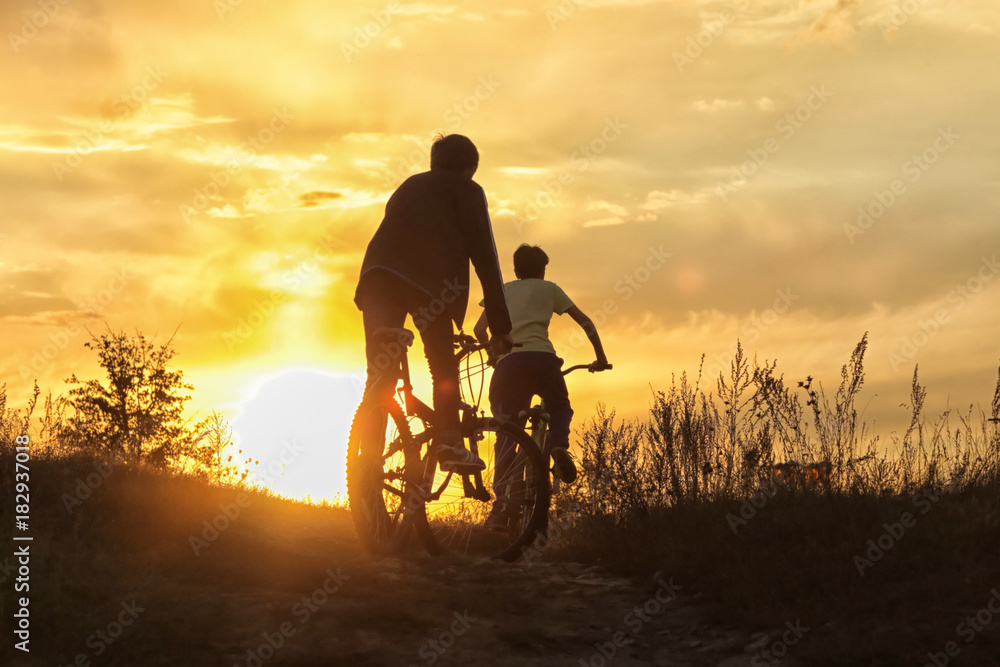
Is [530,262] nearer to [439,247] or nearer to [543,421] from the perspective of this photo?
[543,421]

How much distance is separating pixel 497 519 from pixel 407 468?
1.42m

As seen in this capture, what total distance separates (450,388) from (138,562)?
237 centimetres

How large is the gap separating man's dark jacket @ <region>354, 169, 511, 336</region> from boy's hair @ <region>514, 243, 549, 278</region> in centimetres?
231

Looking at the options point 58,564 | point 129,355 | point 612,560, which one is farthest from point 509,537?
point 129,355

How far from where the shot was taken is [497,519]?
23.4ft

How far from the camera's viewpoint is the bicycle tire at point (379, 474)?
19.2 feet

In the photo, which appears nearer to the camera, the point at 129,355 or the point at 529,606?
the point at 529,606

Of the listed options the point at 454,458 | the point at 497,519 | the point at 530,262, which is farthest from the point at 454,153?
the point at 497,519

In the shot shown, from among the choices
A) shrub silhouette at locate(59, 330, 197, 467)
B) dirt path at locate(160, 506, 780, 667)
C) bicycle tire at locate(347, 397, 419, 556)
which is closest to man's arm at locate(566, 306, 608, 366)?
dirt path at locate(160, 506, 780, 667)

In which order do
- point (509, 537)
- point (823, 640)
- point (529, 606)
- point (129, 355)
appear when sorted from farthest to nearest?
point (129, 355)
point (509, 537)
point (529, 606)
point (823, 640)

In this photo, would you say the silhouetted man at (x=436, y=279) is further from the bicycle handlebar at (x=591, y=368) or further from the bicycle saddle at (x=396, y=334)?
the bicycle handlebar at (x=591, y=368)

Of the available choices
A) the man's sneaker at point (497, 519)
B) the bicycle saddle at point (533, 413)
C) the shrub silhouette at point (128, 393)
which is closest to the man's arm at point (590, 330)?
the bicycle saddle at point (533, 413)

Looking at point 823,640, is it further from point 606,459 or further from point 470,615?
point 606,459

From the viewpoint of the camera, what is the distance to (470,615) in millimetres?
5078
